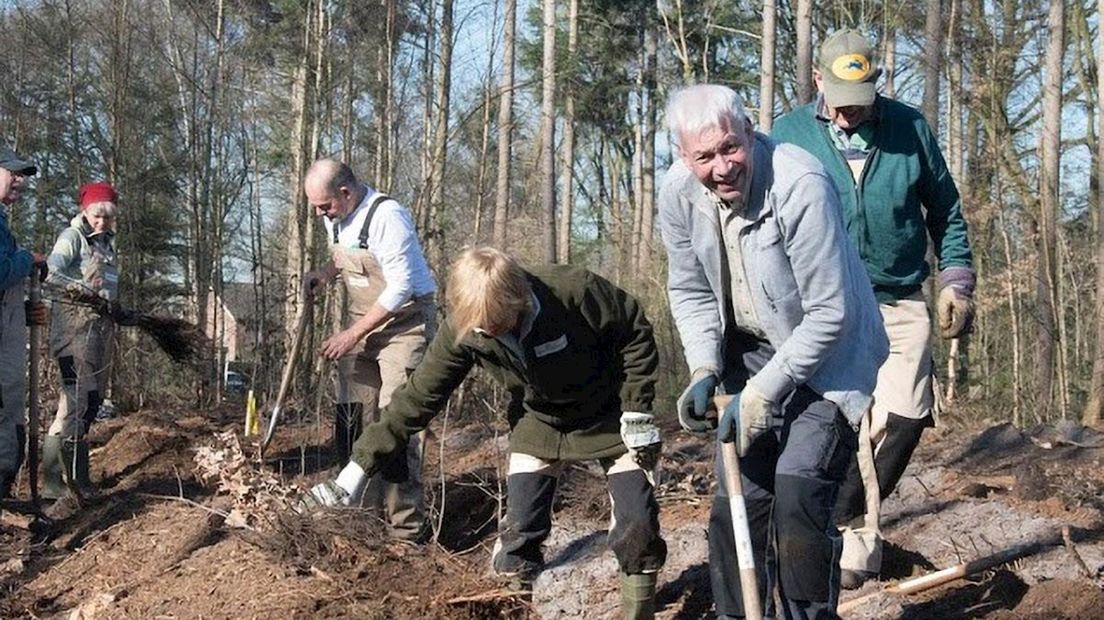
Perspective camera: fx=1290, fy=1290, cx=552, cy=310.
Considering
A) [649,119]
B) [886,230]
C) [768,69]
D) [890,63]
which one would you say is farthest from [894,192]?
[649,119]

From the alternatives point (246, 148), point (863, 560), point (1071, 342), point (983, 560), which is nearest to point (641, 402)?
point (863, 560)

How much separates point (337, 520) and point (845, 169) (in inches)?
94.4

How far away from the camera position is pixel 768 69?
13961 mm

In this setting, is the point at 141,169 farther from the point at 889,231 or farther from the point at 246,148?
the point at 889,231

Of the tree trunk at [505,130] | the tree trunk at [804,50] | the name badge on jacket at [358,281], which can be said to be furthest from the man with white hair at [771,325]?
the tree trunk at [505,130]

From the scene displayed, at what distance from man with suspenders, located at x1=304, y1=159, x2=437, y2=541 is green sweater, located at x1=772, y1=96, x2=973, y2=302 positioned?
82.6 inches

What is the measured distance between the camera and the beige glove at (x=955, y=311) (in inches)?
174

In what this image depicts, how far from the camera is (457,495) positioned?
677cm

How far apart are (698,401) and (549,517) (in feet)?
4.60

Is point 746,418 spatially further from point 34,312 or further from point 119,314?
point 119,314

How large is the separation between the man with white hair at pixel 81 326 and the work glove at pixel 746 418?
483 cm

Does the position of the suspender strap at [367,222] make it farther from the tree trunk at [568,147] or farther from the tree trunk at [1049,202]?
the tree trunk at [568,147]

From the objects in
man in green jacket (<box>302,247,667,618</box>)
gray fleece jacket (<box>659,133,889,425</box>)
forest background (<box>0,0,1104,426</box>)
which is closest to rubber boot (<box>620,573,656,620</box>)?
man in green jacket (<box>302,247,667,618</box>)

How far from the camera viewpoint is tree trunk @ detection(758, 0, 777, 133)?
13.9 m
